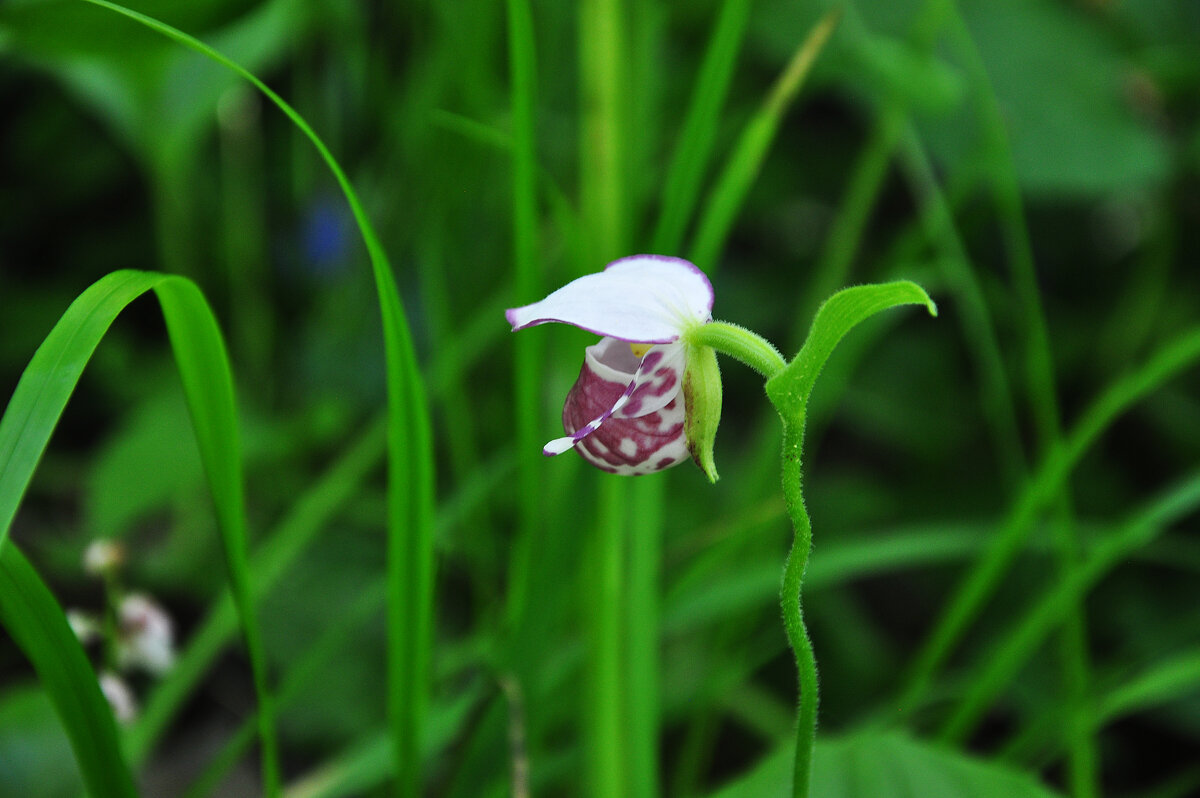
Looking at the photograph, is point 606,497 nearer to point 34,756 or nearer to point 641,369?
point 641,369

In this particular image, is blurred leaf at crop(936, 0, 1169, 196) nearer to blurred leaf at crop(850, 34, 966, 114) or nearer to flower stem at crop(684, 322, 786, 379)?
blurred leaf at crop(850, 34, 966, 114)

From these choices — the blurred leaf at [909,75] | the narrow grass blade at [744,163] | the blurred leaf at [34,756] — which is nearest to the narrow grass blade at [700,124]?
the narrow grass blade at [744,163]

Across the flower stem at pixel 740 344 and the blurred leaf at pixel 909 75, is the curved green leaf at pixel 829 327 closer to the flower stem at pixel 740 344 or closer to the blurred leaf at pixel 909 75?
the flower stem at pixel 740 344

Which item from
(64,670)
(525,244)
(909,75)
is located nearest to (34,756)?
(64,670)

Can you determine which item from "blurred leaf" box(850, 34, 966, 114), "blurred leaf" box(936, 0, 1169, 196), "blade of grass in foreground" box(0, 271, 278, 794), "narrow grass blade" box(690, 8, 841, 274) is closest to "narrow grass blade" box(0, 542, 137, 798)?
"blade of grass in foreground" box(0, 271, 278, 794)

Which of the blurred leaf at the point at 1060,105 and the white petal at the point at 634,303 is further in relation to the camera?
the blurred leaf at the point at 1060,105

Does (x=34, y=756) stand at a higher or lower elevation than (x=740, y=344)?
lower
